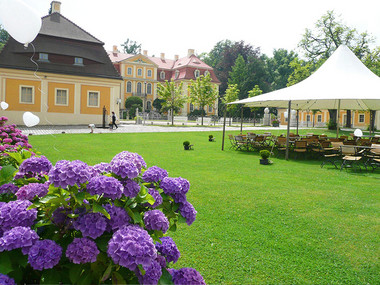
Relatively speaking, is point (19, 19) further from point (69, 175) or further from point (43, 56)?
point (43, 56)

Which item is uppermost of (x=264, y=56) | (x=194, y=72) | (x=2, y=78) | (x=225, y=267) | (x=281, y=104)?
(x=264, y=56)

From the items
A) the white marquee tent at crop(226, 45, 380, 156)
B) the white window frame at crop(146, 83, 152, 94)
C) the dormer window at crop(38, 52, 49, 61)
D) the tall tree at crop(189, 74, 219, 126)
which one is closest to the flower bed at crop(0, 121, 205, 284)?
the white marquee tent at crop(226, 45, 380, 156)

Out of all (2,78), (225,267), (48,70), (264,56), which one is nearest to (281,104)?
(225,267)

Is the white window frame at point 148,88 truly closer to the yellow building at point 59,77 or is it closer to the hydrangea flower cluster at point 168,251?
the yellow building at point 59,77

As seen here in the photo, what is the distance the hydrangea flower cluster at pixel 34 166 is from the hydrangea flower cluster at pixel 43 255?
2.22 feet

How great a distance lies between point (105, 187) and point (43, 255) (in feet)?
1.33

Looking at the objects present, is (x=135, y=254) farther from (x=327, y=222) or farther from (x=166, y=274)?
(x=327, y=222)

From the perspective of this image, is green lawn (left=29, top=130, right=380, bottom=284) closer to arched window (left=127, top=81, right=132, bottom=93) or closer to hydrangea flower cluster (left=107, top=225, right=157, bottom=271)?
hydrangea flower cluster (left=107, top=225, right=157, bottom=271)

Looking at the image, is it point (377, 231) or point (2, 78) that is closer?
point (377, 231)

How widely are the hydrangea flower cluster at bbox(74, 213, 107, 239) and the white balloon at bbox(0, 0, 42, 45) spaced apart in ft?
12.5

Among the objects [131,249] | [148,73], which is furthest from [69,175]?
[148,73]

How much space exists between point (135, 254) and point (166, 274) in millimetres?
484

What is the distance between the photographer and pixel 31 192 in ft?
5.83

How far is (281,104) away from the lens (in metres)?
20.3
